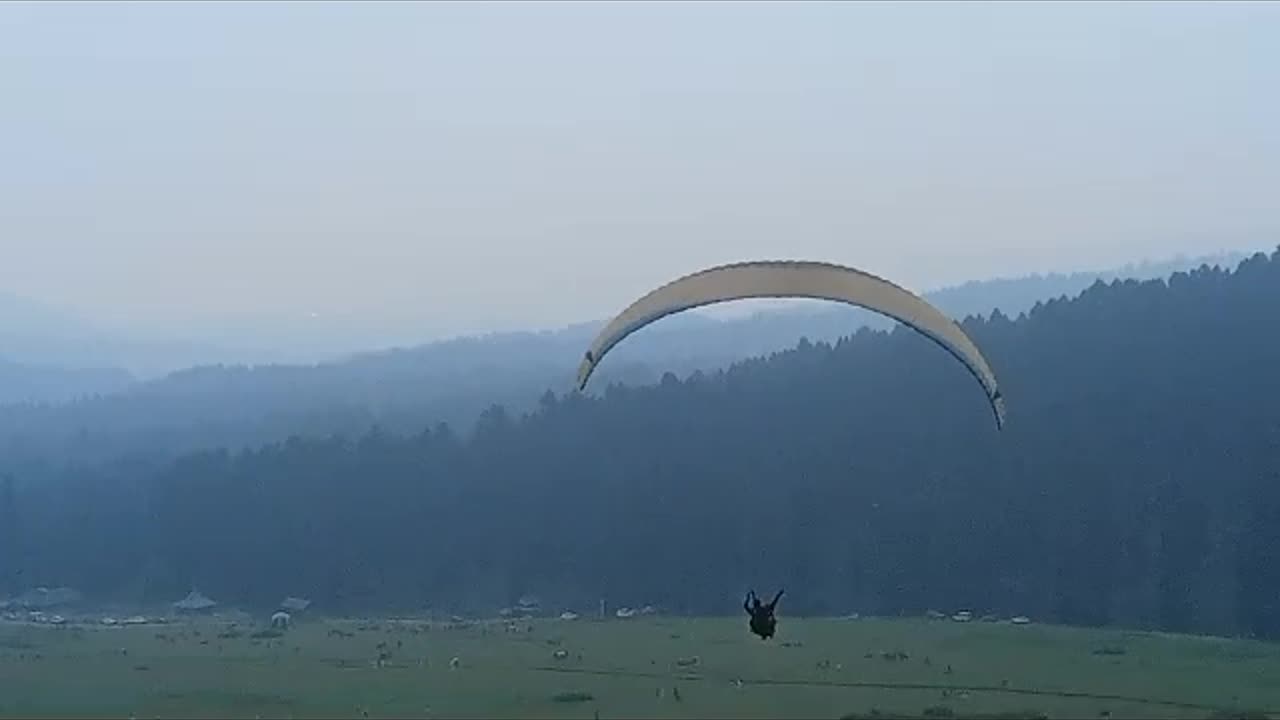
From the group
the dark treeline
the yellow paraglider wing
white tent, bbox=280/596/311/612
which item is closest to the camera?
the yellow paraglider wing

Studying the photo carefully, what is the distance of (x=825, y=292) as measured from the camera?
18.7 meters

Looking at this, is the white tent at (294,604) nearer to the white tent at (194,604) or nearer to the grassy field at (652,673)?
the white tent at (194,604)

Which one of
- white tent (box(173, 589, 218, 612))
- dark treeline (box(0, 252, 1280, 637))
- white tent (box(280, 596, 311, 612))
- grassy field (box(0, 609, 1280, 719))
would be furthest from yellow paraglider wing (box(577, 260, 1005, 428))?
white tent (box(173, 589, 218, 612))

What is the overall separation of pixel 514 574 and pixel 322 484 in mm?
23639

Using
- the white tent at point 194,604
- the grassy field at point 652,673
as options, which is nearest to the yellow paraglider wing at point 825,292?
the grassy field at point 652,673

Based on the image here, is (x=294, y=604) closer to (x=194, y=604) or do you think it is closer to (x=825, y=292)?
(x=194, y=604)

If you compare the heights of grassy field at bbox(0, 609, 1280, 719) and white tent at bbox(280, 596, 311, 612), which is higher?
grassy field at bbox(0, 609, 1280, 719)

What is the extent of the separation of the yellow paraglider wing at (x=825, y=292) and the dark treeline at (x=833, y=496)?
48.3m

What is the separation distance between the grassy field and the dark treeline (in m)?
18.4

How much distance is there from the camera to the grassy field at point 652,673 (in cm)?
3184

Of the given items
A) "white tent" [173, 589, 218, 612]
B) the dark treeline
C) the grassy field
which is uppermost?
the dark treeline

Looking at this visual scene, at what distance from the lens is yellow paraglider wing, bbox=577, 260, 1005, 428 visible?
731 inches

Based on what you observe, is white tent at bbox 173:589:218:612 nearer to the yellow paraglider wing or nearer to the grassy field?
the grassy field

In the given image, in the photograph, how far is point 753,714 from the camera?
29.8 meters
